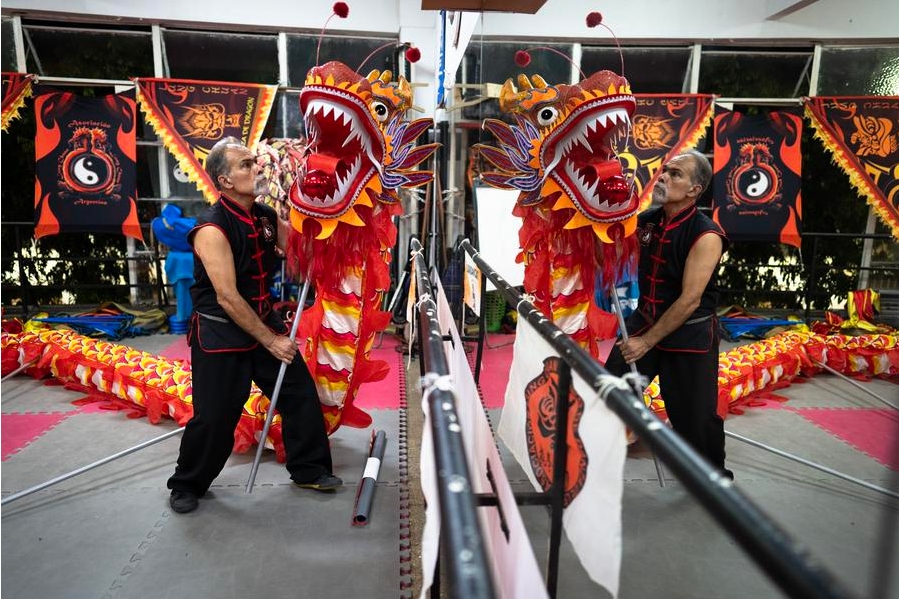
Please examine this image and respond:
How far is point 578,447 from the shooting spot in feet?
3.50

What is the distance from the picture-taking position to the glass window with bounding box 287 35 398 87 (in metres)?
5.94

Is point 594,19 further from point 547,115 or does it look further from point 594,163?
point 594,163

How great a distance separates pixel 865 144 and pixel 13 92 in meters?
7.38

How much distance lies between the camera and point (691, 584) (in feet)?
6.23

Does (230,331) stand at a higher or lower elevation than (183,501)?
higher

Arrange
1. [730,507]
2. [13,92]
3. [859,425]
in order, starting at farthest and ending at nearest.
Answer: [13,92] < [859,425] < [730,507]

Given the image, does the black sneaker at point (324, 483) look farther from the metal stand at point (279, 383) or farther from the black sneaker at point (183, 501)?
the black sneaker at point (183, 501)

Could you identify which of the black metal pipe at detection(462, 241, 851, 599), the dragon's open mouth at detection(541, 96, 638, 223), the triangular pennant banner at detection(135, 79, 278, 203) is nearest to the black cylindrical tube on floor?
the dragon's open mouth at detection(541, 96, 638, 223)

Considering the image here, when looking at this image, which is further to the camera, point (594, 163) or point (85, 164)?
point (85, 164)

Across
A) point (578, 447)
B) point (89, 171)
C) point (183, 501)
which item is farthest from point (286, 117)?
point (578, 447)

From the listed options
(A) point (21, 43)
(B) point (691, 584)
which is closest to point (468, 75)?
(B) point (691, 584)

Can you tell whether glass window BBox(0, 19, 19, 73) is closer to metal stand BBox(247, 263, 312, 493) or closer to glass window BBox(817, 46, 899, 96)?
metal stand BBox(247, 263, 312, 493)

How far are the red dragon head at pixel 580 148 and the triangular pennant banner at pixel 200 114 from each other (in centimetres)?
384

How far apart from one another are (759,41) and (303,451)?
174 inches
